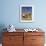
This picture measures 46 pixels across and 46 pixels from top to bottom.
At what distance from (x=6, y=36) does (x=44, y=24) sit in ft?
4.49

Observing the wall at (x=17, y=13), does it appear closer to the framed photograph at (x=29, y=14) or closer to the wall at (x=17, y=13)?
the wall at (x=17, y=13)

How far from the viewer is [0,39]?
422cm

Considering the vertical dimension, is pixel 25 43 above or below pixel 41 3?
below

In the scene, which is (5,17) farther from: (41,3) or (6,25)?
(41,3)

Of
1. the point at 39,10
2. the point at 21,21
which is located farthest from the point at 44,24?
the point at 21,21

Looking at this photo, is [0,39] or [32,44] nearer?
[32,44]

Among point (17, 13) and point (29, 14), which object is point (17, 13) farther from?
point (29, 14)

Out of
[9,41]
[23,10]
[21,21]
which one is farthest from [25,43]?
[23,10]

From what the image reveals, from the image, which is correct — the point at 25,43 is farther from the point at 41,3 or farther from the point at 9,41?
the point at 41,3

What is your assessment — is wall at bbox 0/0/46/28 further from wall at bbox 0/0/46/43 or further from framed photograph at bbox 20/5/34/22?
framed photograph at bbox 20/5/34/22

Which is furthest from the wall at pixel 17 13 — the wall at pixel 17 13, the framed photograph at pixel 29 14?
the framed photograph at pixel 29 14

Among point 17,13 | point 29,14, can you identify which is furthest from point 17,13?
point 29,14

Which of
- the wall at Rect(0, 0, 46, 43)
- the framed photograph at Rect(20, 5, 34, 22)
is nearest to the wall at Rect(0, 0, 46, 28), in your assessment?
the wall at Rect(0, 0, 46, 43)

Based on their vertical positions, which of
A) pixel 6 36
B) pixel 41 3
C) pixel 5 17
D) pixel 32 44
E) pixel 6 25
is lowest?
pixel 32 44
